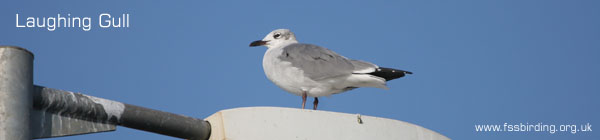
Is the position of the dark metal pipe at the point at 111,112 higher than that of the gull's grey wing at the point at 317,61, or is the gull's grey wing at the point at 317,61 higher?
the gull's grey wing at the point at 317,61

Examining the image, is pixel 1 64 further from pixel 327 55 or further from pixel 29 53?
pixel 327 55

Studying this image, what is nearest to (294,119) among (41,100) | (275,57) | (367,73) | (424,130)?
(424,130)

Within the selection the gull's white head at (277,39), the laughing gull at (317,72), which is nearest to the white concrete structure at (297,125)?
the laughing gull at (317,72)

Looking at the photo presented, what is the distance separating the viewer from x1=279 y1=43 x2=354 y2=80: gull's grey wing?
21.8 feet

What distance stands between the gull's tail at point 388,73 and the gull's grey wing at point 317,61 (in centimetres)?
25

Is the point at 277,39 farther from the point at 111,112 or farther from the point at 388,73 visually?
the point at 111,112

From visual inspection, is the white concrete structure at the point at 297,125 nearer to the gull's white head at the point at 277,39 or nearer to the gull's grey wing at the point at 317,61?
the gull's grey wing at the point at 317,61

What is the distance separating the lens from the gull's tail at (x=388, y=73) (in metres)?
6.23

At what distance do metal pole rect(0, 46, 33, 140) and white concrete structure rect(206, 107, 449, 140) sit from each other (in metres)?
1.05

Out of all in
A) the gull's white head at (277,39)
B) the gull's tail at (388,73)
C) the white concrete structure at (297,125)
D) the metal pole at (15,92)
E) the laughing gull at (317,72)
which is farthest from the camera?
the gull's white head at (277,39)

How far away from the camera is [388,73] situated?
20.8 ft

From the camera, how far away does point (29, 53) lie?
2.58m

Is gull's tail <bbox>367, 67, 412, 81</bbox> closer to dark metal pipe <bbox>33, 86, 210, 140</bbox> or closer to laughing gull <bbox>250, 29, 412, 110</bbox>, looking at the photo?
laughing gull <bbox>250, 29, 412, 110</bbox>

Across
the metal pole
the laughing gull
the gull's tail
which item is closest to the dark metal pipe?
the metal pole
